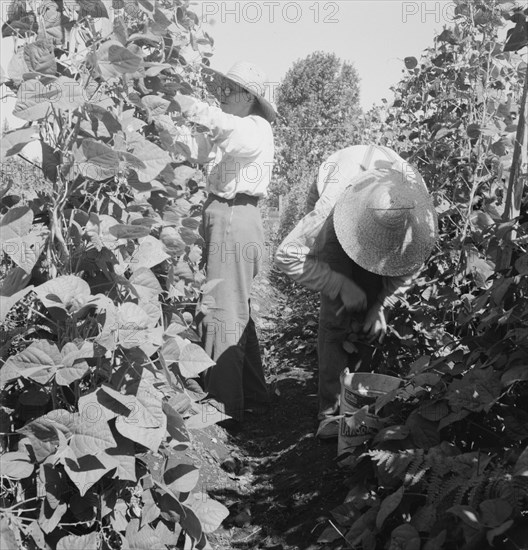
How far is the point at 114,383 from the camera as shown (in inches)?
74.7

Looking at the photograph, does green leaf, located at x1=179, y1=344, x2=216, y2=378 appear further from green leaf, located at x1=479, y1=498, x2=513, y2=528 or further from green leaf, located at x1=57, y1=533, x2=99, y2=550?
green leaf, located at x1=479, y1=498, x2=513, y2=528

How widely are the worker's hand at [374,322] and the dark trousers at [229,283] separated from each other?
2.57ft

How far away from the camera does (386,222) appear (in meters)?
3.01

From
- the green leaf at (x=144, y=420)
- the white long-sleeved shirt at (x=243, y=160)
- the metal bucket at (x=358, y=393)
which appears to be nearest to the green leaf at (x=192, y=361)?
the green leaf at (x=144, y=420)

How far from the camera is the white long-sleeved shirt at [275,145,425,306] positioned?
3316 millimetres

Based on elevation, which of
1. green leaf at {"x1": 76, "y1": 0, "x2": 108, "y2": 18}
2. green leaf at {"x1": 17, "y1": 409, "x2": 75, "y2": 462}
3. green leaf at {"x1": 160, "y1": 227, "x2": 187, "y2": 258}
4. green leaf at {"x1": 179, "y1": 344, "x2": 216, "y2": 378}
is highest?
green leaf at {"x1": 76, "y1": 0, "x2": 108, "y2": 18}

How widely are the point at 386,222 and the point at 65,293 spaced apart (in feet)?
5.59

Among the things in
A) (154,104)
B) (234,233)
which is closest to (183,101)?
(154,104)

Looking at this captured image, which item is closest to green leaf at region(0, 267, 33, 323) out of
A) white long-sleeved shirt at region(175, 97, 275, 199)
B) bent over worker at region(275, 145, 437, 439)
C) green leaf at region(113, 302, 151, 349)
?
green leaf at region(113, 302, 151, 349)

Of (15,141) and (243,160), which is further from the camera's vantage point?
(243,160)

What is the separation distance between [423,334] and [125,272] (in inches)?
84.8

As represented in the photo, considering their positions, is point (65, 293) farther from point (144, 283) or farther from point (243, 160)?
point (243, 160)

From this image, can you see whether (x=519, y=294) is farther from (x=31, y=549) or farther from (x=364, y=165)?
(x=31, y=549)

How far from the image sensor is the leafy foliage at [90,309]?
1723mm
